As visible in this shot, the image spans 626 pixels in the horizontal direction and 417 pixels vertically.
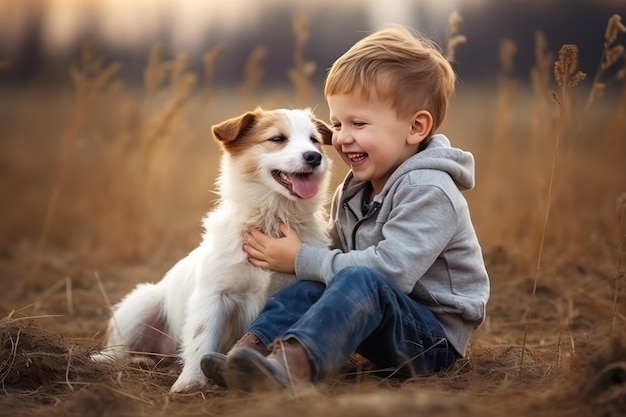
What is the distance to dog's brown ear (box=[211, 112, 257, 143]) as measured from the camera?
3.59 metres

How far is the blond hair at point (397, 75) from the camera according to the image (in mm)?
3268

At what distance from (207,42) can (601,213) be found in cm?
530

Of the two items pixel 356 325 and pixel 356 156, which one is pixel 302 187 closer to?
pixel 356 156

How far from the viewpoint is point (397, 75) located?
3.28m

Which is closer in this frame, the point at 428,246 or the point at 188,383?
the point at 428,246

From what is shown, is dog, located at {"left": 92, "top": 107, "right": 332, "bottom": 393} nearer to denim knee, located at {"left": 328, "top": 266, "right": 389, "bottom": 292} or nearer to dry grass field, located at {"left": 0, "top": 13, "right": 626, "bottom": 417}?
dry grass field, located at {"left": 0, "top": 13, "right": 626, "bottom": 417}

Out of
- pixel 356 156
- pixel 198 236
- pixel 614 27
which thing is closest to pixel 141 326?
pixel 356 156

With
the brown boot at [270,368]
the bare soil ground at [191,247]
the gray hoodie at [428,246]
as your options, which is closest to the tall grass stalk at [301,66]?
the bare soil ground at [191,247]

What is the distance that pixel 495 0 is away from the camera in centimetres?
1106

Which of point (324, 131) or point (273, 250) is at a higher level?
point (324, 131)

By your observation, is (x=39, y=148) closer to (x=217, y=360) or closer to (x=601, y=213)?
(x=601, y=213)

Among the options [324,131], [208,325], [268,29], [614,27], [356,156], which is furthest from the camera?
[268,29]

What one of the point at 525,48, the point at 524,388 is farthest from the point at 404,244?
the point at 525,48

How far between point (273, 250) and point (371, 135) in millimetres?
681
